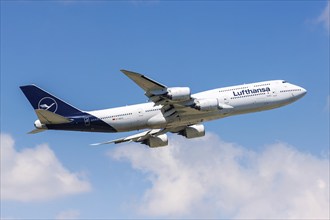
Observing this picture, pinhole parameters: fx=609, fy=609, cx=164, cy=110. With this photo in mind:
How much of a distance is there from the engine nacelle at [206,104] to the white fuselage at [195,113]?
1.08 meters

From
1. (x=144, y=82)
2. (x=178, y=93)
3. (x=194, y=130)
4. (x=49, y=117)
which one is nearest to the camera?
(x=144, y=82)

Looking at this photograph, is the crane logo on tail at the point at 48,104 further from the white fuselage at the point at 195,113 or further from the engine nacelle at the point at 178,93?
the engine nacelle at the point at 178,93

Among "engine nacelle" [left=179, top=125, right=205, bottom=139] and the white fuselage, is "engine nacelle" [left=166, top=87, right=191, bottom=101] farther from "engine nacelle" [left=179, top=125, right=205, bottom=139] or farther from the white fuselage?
"engine nacelle" [left=179, top=125, right=205, bottom=139]

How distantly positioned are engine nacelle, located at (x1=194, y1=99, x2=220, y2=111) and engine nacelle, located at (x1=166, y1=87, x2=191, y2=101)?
7.00 feet

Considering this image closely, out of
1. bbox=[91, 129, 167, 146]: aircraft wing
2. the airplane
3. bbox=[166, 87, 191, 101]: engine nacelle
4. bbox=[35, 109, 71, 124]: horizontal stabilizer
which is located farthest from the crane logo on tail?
bbox=[166, 87, 191, 101]: engine nacelle

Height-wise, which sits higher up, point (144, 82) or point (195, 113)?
point (144, 82)

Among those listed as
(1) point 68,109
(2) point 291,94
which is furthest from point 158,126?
(2) point 291,94

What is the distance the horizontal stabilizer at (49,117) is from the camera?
72819mm

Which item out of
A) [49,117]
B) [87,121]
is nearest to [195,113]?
[87,121]

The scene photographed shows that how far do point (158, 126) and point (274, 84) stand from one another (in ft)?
53.4

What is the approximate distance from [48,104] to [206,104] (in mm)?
19899

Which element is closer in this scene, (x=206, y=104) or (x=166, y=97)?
(x=166, y=97)

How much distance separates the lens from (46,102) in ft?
252

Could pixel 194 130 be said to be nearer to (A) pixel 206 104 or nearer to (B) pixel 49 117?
(A) pixel 206 104
